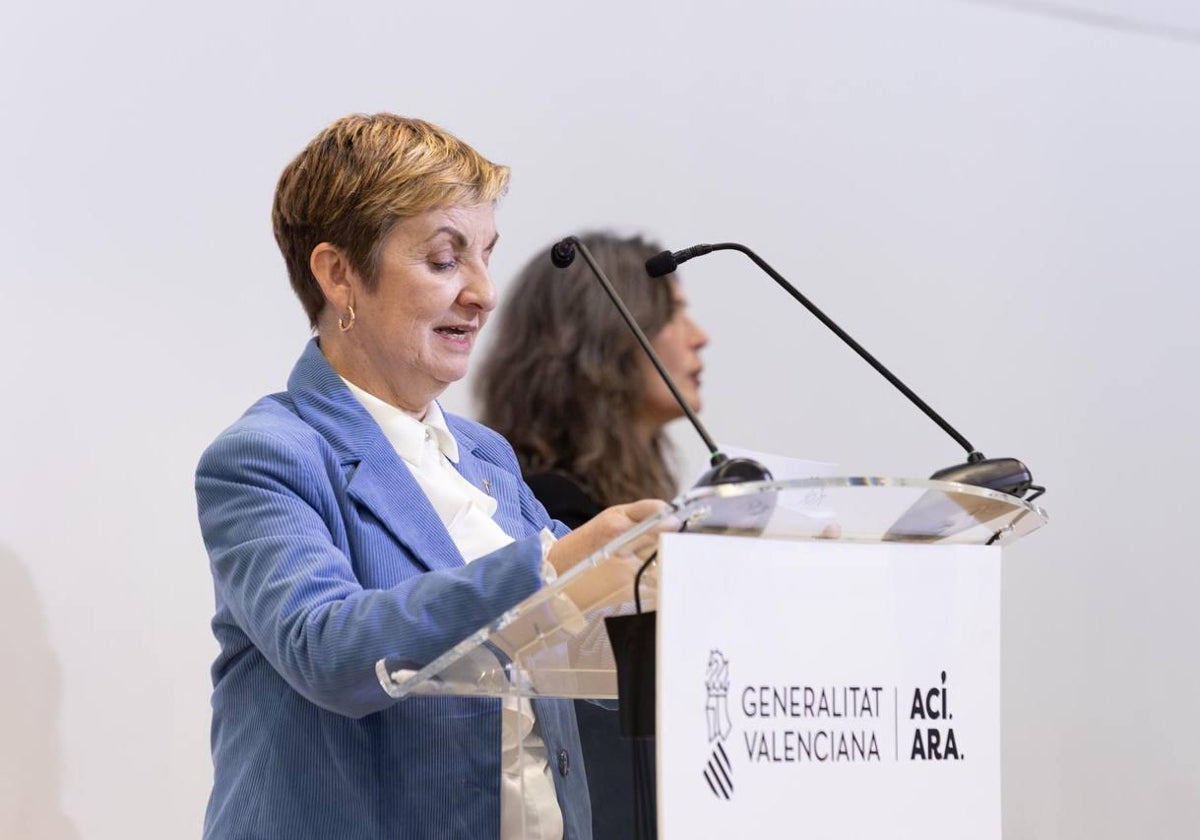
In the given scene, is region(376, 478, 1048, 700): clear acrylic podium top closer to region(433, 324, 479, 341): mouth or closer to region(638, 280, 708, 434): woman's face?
region(433, 324, 479, 341): mouth

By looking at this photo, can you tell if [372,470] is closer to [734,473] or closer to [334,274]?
[334,274]

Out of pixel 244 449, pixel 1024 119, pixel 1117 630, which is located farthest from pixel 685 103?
pixel 244 449

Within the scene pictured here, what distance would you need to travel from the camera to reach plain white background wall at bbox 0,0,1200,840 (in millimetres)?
2453

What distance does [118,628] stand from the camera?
2.46 m

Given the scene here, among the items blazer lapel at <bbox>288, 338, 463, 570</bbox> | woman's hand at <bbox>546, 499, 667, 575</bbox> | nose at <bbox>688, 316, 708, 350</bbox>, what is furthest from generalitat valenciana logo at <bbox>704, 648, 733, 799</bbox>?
nose at <bbox>688, 316, 708, 350</bbox>

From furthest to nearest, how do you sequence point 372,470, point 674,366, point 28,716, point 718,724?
1. point 674,366
2. point 28,716
3. point 372,470
4. point 718,724

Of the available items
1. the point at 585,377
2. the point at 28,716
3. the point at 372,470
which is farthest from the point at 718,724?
the point at 585,377

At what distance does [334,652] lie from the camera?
1.21m

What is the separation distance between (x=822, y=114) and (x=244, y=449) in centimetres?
220

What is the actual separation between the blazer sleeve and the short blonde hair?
307 mm

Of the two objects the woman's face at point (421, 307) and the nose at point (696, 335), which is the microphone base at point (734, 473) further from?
the nose at point (696, 335)

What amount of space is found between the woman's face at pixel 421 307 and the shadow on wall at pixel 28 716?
1.00 m

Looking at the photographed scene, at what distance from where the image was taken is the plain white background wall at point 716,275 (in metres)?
2.45

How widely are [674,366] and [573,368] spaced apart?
233 mm
